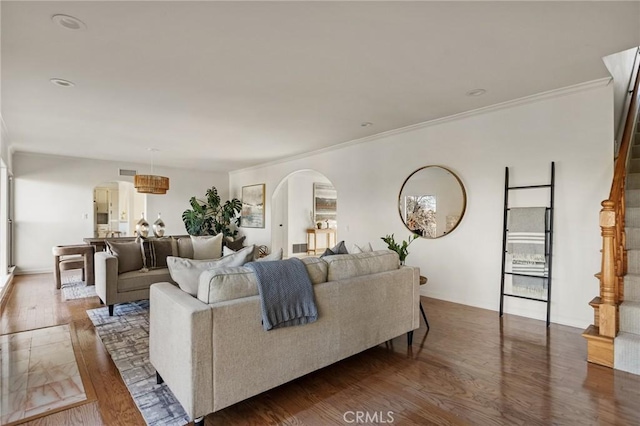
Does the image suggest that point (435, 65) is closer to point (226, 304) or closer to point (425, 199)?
point (425, 199)

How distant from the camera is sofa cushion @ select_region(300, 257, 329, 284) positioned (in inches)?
91.1

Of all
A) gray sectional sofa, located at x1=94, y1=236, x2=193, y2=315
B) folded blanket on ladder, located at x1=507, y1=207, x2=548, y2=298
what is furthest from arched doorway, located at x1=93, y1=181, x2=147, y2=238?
folded blanket on ladder, located at x1=507, y1=207, x2=548, y2=298

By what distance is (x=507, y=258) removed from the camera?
3.94m

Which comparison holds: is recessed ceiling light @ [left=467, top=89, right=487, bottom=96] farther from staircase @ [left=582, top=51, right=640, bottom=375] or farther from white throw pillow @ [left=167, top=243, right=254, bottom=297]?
white throw pillow @ [left=167, top=243, right=254, bottom=297]

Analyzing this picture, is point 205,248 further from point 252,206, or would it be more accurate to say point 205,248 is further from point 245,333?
point 252,206

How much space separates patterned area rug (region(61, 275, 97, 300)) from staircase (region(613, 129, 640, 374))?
612 centimetres

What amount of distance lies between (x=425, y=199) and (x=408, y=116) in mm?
1205

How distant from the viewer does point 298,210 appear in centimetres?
925

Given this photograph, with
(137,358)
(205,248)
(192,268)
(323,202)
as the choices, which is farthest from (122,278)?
(323,202)

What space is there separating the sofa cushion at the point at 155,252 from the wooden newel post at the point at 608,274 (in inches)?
185

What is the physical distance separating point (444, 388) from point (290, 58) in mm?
2791

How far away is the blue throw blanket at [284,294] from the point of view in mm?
1957

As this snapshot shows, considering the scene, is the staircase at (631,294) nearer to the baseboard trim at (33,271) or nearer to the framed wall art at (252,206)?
the framed wall art at (252,206)

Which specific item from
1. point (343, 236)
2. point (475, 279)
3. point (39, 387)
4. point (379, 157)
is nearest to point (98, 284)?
point (39, 387)
